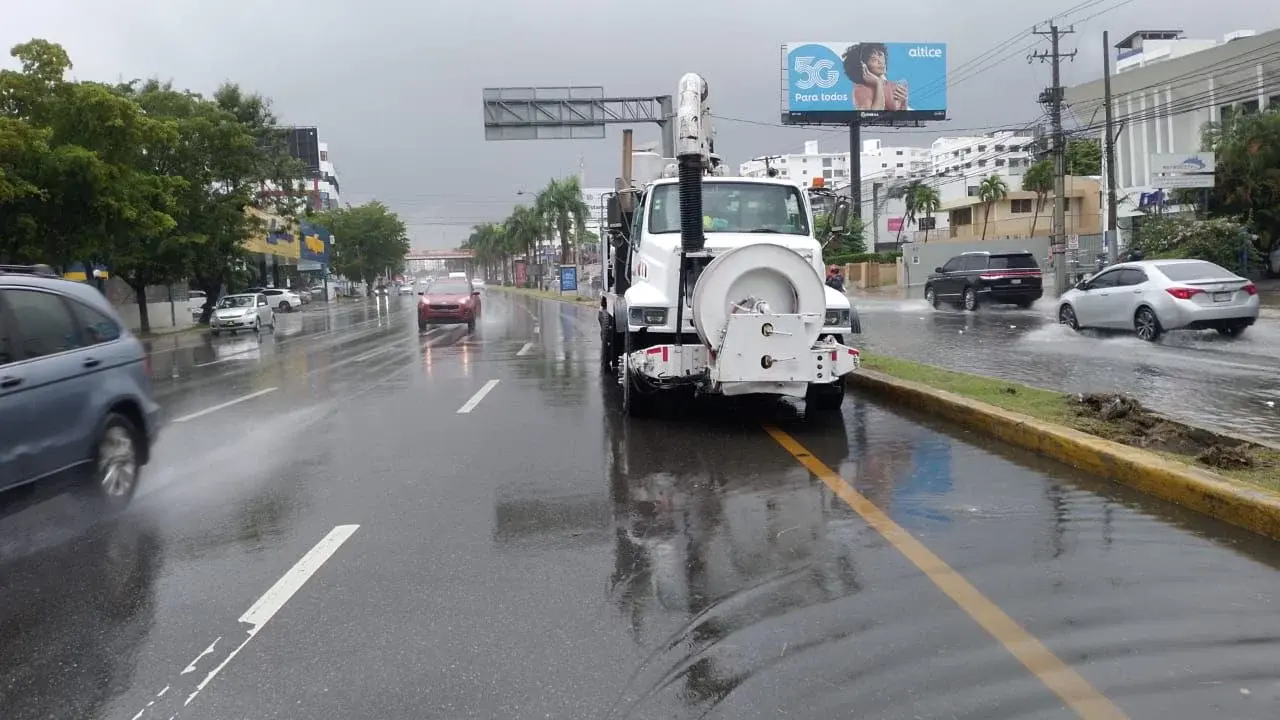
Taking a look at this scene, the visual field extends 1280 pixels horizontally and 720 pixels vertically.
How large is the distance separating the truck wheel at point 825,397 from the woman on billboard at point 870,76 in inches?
2134

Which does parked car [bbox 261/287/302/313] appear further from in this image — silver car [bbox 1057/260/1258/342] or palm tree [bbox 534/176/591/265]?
silver car [bbox 1057/260/1258/342]

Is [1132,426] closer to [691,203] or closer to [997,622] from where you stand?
[691,203]

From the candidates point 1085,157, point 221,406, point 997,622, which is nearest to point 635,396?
point 221,406

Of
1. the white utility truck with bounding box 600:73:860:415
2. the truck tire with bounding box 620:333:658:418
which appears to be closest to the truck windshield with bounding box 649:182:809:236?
the white utility truck with bounding box 600:73:860:415

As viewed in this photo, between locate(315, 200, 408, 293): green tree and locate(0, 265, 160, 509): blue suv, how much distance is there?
92399 mm

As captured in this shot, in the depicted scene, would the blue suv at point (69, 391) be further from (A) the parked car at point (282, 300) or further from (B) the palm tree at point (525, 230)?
(B) the palm tree at point (525, 230)

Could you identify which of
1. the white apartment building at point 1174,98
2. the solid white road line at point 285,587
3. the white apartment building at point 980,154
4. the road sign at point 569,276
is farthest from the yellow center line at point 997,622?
the white apartment building at point 980,154

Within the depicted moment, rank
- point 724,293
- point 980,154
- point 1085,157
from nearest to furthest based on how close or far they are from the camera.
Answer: point 724,293, point 1085,157, point 980,154

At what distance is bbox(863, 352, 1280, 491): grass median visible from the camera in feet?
22.2

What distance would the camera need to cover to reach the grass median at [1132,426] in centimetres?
678

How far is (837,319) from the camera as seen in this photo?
33.7 ft

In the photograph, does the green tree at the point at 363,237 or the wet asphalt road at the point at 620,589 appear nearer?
the wet asphalt road at the point at 620,589

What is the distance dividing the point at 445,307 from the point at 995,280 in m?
16.5

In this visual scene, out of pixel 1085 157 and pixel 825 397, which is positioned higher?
pixel 1085 157
